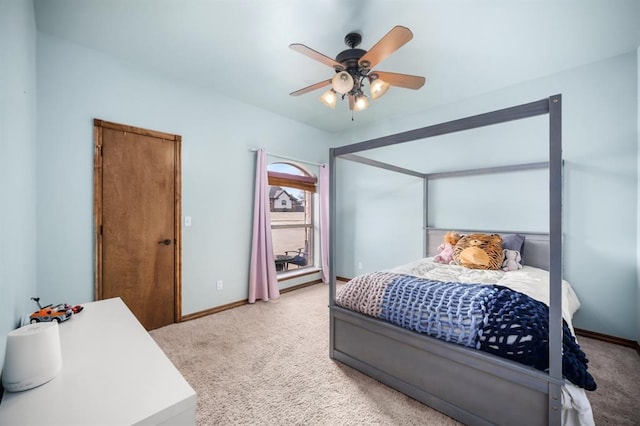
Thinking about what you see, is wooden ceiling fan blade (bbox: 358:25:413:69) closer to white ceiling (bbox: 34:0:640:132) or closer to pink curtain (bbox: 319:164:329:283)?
white ceiling (bbox: 34:0:640:132)

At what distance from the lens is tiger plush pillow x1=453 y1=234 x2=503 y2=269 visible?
258cm

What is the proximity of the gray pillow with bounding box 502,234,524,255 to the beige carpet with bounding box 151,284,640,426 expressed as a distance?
3.30 ft

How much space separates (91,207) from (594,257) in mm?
4771

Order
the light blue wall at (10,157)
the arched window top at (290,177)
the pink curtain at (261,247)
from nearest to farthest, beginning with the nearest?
the light blue wall at (10,157), the pink curtain at (261,247), the arched window top at (290,177)

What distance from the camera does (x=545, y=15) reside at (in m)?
1.96

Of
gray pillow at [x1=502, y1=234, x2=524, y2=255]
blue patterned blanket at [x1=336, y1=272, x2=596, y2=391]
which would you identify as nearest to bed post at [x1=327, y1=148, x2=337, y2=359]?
blue patterned blanket at [x1=336, y1=272, x2=596, y2=391]

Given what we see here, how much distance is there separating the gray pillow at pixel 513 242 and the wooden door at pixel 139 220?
353cm

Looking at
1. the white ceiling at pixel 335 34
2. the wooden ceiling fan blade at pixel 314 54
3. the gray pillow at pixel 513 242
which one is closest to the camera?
the wooden ceiling fan blade at pixel 314 54

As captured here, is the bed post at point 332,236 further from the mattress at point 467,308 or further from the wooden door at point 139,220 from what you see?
the wooden door at point 139,220

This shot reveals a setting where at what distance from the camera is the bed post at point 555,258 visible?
1146 mm

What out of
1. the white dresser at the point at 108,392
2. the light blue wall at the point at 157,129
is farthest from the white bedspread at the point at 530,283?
the light blue wall at the point at 157,129

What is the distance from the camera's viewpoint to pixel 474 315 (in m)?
1.47

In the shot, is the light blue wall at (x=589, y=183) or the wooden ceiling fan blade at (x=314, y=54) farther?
the light blue wall at (x=589, y=183)

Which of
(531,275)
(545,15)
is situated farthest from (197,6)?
(531,275)
